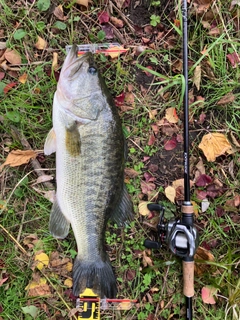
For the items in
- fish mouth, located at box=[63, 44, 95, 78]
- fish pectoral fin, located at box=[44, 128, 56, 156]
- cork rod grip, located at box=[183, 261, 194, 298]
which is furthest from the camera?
cork rod grip, located at box=[183, 261, 194, 298]

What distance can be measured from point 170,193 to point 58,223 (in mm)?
886

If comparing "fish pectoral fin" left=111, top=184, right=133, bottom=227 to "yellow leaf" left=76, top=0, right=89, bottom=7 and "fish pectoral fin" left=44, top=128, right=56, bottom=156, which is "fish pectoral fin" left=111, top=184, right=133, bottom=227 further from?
"yellow leaf" left=76, top=0, right=89, bottom=7

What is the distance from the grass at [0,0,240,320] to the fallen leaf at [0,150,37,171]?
2.5 inches

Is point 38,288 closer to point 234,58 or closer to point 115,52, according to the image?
point 115,52

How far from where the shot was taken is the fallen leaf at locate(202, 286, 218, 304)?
2754 millimetres

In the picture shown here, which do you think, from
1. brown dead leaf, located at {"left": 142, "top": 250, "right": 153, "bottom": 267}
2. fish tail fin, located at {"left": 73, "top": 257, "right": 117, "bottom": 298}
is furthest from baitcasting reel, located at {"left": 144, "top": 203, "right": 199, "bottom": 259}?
fish tail fin, located at {"left": 73, "top": 257, "right": 117, "bottom": 298}

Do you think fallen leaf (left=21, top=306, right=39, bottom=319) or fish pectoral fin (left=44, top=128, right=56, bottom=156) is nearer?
fish pectoral fin (left=44, top=128, right=56, bottom=156)

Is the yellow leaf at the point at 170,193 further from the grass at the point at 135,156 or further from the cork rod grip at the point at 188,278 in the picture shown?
the cork rod grip at the point at 188,278

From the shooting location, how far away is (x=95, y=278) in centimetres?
254

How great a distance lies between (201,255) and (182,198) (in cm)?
47

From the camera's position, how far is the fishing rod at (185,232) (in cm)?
250

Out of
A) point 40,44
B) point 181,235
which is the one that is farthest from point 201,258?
point 40,44

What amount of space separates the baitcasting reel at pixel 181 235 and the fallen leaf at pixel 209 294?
0.43 metres

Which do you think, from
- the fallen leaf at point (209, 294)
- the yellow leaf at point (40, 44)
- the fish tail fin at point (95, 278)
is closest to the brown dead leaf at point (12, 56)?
the yellow leaf at point (40, 44)
